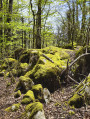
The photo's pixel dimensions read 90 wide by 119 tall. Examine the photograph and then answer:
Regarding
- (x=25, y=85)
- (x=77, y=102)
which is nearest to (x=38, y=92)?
(x=25, y=85)

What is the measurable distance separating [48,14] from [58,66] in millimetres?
7078

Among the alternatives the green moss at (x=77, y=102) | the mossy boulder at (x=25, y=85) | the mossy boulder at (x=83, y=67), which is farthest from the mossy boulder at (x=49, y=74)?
the green moss at (x=77, y=102)

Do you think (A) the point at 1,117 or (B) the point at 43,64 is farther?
(B) the point at 43,64

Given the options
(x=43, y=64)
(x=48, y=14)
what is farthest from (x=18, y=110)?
(x=48, y=14)

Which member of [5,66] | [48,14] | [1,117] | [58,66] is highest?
[48,14]

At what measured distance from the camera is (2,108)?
14.1 feet

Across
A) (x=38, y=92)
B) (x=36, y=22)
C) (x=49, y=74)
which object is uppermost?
(x=36, y=22)

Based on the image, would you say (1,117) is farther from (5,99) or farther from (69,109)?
(69,109)

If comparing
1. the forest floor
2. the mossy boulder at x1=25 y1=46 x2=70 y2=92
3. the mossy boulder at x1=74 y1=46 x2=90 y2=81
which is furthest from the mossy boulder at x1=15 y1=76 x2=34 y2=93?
the mossy boulder at x1=74 y1=46 x2=90 y2=81

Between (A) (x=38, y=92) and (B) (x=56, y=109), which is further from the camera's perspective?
(A) (x=38, y=92)

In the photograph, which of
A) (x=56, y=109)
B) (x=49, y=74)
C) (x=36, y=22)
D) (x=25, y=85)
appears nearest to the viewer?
(x=56, y=109)

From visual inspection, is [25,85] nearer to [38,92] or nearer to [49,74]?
[38,92]

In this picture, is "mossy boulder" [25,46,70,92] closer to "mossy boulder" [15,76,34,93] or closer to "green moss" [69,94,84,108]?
"mossy boulder" [15,76,34,93]

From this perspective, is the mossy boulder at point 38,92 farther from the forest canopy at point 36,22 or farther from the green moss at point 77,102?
the forest canopy at point 36,22
